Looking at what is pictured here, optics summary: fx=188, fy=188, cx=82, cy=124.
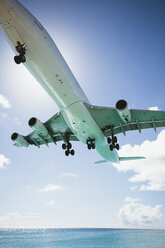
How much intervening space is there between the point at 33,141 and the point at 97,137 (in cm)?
645

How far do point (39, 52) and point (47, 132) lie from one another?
700 centimetres

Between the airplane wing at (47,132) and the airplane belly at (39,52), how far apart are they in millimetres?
3135

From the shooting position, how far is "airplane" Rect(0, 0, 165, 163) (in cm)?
870

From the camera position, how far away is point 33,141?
17.2 m

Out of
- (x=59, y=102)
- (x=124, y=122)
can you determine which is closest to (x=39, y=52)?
(x=59, y=102)

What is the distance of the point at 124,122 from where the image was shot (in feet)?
47.2

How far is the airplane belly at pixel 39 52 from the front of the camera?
27.3 ft

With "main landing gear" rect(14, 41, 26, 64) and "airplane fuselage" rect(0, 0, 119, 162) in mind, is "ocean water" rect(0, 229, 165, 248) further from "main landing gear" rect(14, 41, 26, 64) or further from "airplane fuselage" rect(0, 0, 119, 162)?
"main landing gear" rect(14, 41, 26, 64)

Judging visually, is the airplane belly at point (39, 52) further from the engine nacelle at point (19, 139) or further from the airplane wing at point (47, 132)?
the engine nacelle at point (19, 139)

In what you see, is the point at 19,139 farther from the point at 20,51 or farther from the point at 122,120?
the point at 20,51

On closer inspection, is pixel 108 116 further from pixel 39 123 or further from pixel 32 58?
pixel 32 58

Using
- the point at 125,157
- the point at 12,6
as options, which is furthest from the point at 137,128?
the point at 12,6

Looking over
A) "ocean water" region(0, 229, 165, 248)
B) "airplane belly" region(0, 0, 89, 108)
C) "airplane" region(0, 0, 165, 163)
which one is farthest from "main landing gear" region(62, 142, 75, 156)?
"ocean water" region(0, 229, 165, 248)

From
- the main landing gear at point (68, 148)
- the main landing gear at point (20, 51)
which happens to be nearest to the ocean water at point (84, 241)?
the main landing gear at point (68, 148)
